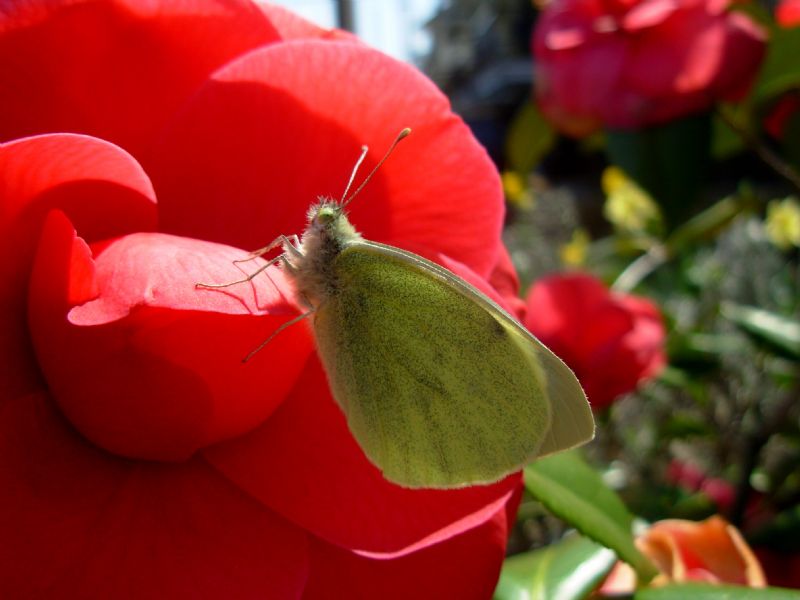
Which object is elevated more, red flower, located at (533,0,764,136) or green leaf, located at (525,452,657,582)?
red flower, located at (533,0,764,136)

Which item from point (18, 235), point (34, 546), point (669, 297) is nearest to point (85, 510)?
point (34, 546)

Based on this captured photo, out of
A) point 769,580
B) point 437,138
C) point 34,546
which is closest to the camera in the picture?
point 34,546

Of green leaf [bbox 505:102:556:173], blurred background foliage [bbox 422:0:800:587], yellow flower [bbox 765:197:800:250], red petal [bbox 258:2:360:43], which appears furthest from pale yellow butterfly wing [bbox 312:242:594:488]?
yellow flower [bbox 765:197:800:250]

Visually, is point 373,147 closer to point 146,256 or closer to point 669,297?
point 146,256

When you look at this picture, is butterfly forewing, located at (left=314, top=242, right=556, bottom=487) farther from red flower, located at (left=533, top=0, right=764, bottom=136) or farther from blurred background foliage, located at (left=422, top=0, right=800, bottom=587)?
red flower, located at (left=533, top=0, right=764, bottom=136)

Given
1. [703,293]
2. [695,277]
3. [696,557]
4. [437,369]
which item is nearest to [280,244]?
[437,369]

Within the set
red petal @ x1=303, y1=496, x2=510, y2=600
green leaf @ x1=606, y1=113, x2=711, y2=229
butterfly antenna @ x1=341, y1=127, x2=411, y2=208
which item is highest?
butterfly antenna @ x1=341, y1=127, x2=411, y2=208
